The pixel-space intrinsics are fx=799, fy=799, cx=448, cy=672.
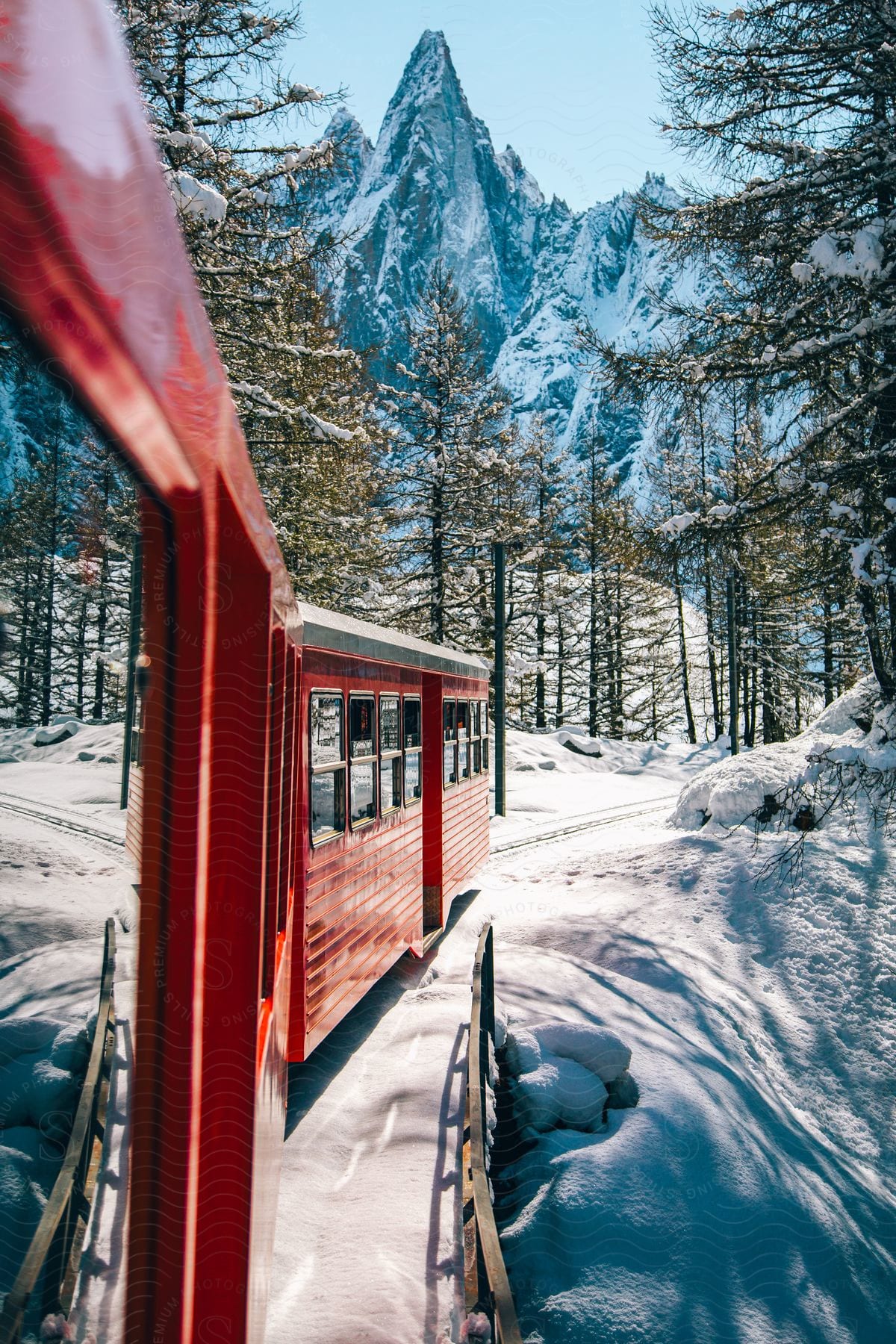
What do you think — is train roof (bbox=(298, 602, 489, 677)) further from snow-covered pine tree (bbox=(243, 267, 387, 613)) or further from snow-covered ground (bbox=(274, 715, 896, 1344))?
snow-covered pine tree (bbox=(243, 267, 387, 613))

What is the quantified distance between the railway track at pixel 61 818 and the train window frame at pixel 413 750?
5.03 m

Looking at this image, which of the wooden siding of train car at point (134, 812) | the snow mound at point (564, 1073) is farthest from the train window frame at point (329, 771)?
the wooden siding of train car at point (134, 812)

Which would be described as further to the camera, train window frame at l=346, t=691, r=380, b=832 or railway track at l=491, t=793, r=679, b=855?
railway track at l=491, t=793, r=679, b=855

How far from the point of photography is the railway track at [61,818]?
38.4 inches

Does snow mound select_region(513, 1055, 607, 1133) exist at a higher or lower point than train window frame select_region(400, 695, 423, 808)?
lower

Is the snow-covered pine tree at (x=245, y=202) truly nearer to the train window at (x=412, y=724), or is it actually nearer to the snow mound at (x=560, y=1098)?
the train window at (x=412, y=724)

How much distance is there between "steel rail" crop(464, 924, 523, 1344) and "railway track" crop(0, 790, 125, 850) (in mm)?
2070

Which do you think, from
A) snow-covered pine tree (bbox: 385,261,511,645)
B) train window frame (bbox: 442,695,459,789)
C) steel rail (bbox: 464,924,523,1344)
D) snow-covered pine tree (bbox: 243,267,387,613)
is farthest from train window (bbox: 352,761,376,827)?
snow-covered pine tree (bbox: 385,261,511,645)

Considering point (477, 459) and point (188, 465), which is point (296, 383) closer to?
point (477, 459)

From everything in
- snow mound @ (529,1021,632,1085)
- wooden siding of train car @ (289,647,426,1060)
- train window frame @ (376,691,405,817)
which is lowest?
snow mound @ (529,1021,632,1085)

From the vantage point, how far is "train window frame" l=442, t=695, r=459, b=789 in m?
8.42

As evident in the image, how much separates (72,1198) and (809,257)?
27.4ft

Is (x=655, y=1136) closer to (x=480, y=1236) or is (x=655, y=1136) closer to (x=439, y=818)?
(x=480, y=1236)

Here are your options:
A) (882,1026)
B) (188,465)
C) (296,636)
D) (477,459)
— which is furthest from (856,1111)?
(477,459)
